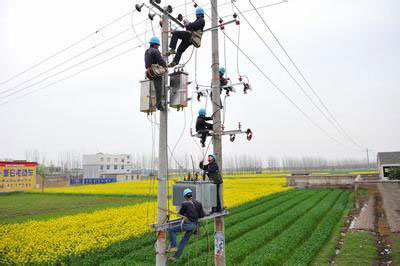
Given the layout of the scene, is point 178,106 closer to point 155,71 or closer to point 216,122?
point 155,71

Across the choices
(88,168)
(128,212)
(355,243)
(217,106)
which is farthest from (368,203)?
(88,168)

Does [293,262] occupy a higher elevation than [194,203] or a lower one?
lower

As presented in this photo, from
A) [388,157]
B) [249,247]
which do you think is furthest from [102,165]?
[249,247]

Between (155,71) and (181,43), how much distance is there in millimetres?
1358

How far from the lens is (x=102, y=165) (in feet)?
338

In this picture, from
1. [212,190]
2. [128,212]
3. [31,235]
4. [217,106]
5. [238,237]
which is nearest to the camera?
[212,190]

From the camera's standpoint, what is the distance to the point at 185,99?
17.9ft

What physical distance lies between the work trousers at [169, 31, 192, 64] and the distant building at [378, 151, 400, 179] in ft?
135

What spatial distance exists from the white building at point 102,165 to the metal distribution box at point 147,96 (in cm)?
9624

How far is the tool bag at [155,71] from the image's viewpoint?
5.21 meters

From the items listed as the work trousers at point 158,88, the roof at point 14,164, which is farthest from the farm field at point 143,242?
the roof at point 14,164

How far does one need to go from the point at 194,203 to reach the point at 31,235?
15.9 metres

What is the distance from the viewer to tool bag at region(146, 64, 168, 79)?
17.1ft

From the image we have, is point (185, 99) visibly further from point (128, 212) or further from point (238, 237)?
point (128, 212)
